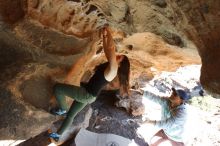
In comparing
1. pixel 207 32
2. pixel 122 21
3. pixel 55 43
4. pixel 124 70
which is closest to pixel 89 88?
pixel 55 43

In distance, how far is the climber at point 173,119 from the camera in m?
5.34

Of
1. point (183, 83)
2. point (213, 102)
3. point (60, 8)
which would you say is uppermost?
point (60, 8)

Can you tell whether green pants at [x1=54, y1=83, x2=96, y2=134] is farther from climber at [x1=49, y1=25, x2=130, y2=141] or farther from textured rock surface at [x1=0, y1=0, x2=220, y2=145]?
textured rock surface at [x1=0, y1=0, x2=220, y2=145]

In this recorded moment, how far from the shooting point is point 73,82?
520 centimetres

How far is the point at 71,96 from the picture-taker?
451cm

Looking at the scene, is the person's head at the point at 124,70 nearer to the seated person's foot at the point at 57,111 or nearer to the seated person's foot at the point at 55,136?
the seated person's foot at the point at 57,111

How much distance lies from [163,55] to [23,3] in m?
2.32

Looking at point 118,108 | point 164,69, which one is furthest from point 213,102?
point 164,69

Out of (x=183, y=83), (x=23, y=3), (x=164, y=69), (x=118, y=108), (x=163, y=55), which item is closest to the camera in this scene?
(x=23, y=3)

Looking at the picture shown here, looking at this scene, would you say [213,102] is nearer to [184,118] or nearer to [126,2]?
[184,118]

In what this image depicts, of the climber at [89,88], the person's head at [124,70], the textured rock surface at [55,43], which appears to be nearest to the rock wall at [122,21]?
the textured rock surface at [55,43]

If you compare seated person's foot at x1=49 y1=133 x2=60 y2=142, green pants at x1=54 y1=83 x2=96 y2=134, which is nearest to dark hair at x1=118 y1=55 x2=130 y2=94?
green pants at x1=54 y1=83 x2=96 y2=134

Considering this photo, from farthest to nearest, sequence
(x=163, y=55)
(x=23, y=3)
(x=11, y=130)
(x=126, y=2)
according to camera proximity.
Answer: (x=163, y=55) → (x=11, y=130) → (x=23, y=3) → (x=126, y=2)

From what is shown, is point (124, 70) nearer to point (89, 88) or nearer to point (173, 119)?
point (173, 119)
